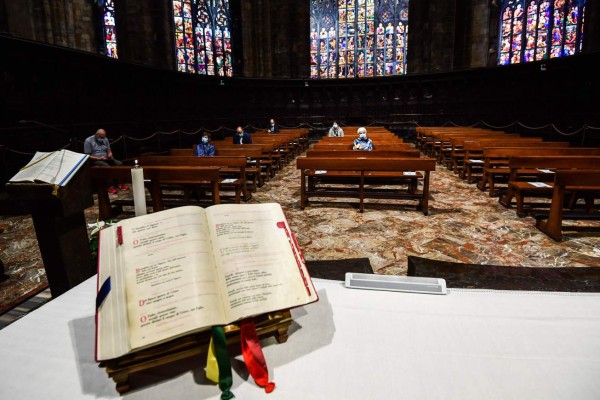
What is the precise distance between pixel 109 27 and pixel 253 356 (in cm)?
1900

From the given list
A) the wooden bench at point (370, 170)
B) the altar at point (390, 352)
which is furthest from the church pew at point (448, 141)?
the altar at point (390, 352)

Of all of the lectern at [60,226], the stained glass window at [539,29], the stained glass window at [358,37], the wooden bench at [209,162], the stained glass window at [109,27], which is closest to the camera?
the lectern at [60,226]

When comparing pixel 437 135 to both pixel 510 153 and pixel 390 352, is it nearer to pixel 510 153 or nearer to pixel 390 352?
pixel 510 153

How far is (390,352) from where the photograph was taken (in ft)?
3.40

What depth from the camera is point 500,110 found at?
57.2ft

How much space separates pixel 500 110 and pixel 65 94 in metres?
17.9

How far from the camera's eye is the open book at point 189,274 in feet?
2.83

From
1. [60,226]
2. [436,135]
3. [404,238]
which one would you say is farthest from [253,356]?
[436,135]

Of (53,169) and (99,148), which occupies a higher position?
(53,169)

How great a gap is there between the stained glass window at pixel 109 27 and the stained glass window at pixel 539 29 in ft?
66.3

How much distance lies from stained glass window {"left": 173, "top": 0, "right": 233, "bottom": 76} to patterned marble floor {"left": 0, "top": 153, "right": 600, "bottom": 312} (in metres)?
15.1

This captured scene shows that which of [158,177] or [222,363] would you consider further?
[158,177]

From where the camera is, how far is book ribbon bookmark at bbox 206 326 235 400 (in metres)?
0.87

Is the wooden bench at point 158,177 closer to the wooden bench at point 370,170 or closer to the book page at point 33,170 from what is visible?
the wooden bench at point 370,170
